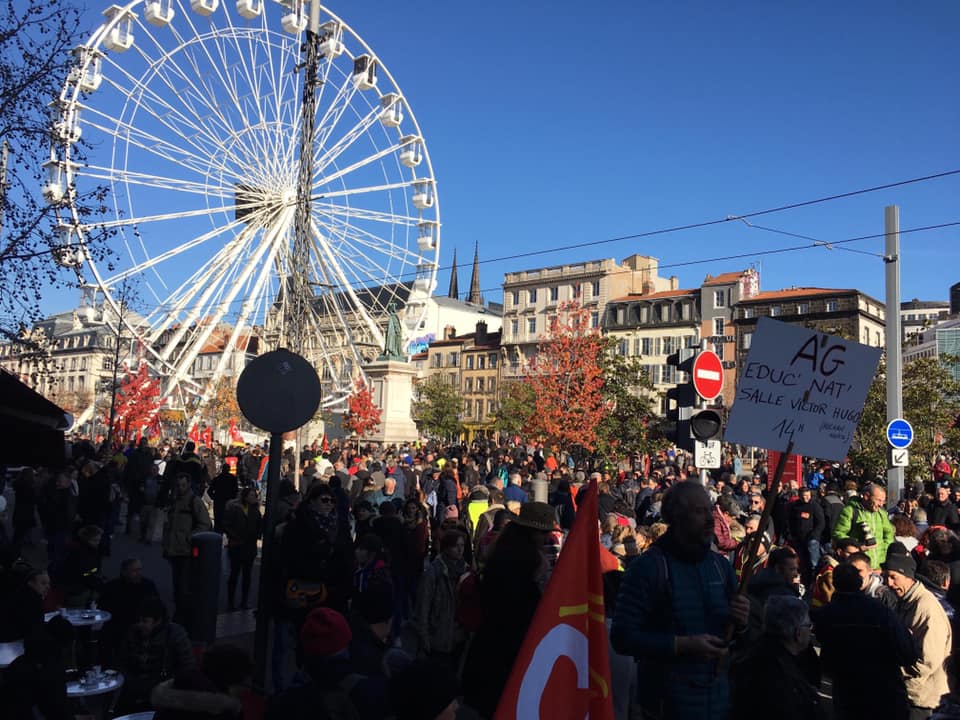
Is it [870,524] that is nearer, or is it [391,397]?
[870,524]

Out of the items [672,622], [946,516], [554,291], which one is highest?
[554,291]

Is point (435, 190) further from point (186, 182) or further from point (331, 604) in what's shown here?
point (331, 604)

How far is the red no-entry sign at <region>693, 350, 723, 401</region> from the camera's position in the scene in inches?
344

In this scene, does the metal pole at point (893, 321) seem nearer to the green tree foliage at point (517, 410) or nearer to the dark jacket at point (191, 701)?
the dark jacket at point (191, 701)

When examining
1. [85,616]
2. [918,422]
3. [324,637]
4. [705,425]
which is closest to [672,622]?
[324,637]

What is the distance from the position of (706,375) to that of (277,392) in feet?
15.5

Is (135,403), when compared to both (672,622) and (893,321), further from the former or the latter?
(672,622)

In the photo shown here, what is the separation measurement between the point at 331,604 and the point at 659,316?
68.1m

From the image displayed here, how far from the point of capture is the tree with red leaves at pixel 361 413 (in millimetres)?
35312

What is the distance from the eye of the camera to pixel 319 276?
108ft

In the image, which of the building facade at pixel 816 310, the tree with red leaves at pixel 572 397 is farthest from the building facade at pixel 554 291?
the tree with red leaves at pixel 572 397

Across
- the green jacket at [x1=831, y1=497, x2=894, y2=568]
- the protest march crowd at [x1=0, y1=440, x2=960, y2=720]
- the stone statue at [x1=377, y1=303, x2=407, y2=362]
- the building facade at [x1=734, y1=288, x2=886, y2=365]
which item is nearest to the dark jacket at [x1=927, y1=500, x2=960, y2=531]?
the protest march crowd at [x1=0, y1=440, x2=960, y2=720]

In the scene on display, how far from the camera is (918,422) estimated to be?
24.8 m

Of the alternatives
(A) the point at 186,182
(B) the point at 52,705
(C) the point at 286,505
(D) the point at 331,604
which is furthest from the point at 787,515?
(A) the point at 186,182
